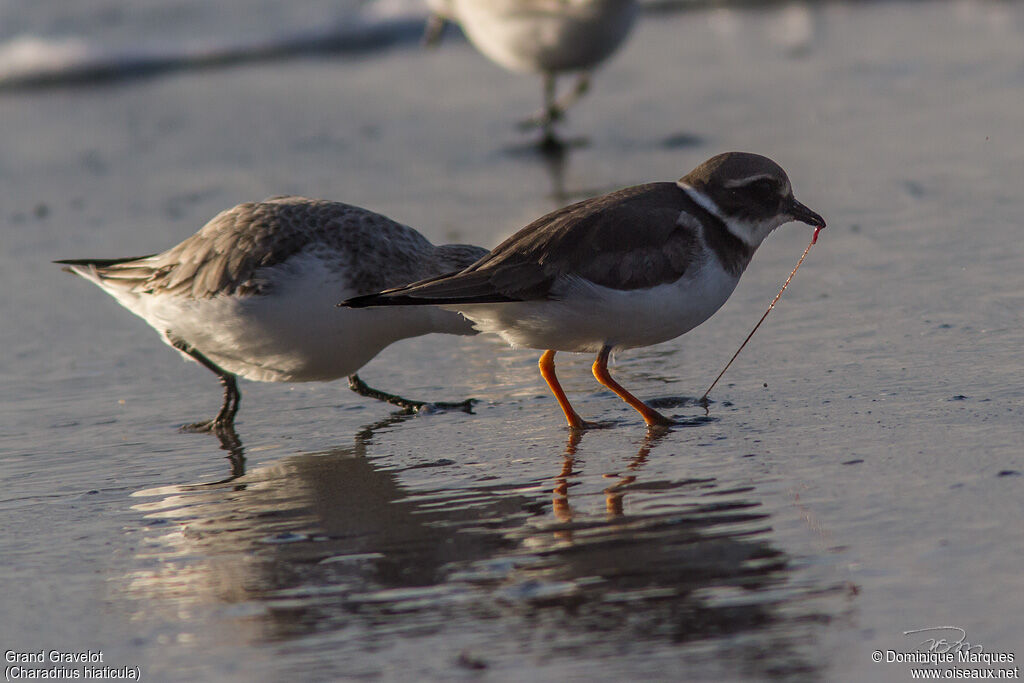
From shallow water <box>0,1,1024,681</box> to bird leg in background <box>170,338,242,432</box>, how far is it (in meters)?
0.09

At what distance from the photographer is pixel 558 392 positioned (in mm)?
5613

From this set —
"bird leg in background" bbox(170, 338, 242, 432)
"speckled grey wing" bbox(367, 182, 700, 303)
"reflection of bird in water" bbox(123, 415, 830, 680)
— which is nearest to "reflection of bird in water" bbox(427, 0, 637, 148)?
"bird leg in background" bbox(170, 338, 242, 432)

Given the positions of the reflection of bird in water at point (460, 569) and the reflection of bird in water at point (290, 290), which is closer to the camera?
the reflection of bird in water at point (460, 569)

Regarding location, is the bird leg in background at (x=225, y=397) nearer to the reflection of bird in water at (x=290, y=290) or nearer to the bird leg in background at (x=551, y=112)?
the reflection of bird in water at (x=290, y=290)

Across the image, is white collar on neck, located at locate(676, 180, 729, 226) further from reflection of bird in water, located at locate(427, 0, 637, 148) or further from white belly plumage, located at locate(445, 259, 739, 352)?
reflection of bird in water, located at locate(427, 0, 637, 148)

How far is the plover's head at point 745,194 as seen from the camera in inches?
217

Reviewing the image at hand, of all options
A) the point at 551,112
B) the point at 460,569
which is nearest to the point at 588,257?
the point at 460,569

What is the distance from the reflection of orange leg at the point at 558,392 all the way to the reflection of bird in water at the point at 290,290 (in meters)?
0.35

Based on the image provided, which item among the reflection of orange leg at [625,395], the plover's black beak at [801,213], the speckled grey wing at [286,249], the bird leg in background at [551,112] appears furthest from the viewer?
the bird leg in background at [551,112]

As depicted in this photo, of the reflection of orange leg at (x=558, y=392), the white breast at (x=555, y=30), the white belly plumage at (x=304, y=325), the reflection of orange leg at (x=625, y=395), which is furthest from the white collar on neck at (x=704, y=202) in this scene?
the white breast at (x=555, y=30)

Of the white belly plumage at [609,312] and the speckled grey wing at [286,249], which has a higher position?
the speckled grey wing at [286,249]

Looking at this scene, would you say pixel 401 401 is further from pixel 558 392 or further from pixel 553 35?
pixel 553 35

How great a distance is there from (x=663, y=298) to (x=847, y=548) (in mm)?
1433

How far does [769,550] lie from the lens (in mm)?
4078
